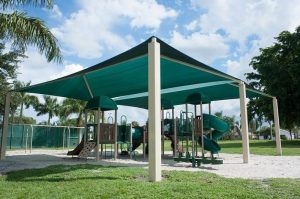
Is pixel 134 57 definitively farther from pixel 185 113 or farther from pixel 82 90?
pixel 82 90

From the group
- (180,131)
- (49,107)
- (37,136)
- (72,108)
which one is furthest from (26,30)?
(49,107)

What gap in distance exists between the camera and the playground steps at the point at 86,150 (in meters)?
13.4

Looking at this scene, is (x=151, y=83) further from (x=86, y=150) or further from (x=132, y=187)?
(x=86, y=150)

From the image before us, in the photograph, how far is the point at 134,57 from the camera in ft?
28.6

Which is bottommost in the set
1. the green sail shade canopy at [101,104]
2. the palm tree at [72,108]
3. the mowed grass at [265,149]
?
the mowed grass at [265,149]

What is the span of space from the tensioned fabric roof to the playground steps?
2.99 meters

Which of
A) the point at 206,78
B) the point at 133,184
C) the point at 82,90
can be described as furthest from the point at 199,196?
the point at 82,90

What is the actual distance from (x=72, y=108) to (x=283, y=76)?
27.4 m

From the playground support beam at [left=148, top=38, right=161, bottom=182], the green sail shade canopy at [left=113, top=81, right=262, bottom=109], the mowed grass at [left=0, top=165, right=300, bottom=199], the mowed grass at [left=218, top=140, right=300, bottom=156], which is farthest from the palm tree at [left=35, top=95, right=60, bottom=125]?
the playground support beam at [left=148, top=38, right=161, bottom=182]

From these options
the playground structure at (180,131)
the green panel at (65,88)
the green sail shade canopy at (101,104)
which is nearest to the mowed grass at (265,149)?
the playground structure at (180,131)

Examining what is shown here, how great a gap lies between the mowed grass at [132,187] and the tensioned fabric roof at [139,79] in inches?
138

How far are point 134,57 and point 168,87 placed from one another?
7.08 meters

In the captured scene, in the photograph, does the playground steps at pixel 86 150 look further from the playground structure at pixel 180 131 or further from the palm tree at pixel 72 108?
the palm tree at pixel 72 108

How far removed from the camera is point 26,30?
9812mm
